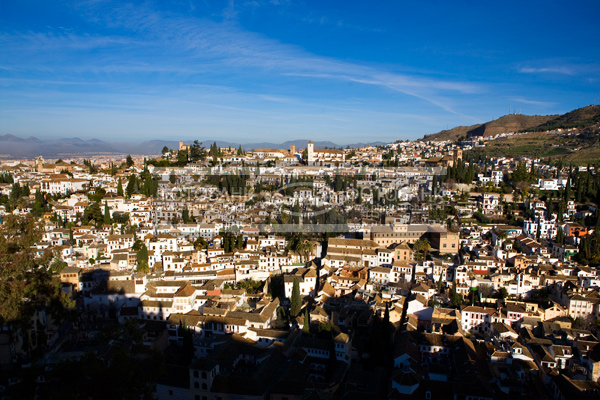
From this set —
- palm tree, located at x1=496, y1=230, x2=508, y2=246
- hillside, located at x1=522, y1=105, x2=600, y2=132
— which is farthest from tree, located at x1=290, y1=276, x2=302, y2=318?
hillside, located at x1=522, y1=105, x2=600, y2=132

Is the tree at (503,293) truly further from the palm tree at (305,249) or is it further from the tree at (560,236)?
the palm tree at (305,249)

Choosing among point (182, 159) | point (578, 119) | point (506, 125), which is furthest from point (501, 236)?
point (506, 125)

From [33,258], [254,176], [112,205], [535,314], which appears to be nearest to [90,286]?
[33,258]

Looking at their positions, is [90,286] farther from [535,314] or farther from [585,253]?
[585,253]

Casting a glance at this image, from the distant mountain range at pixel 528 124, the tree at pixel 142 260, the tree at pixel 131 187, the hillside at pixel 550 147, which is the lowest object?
the tree at pixel 142 260

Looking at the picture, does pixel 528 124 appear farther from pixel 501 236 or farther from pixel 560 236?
pixel 501 236

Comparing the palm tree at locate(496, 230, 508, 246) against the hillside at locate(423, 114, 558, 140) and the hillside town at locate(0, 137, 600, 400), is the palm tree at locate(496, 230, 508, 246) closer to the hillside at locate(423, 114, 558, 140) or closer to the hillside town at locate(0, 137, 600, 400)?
the hillside town at locate(0, 137, 600, 400)

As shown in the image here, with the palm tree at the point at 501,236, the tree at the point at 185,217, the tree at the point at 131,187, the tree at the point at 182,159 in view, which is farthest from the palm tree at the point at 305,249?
the tree at the point at 182,159
